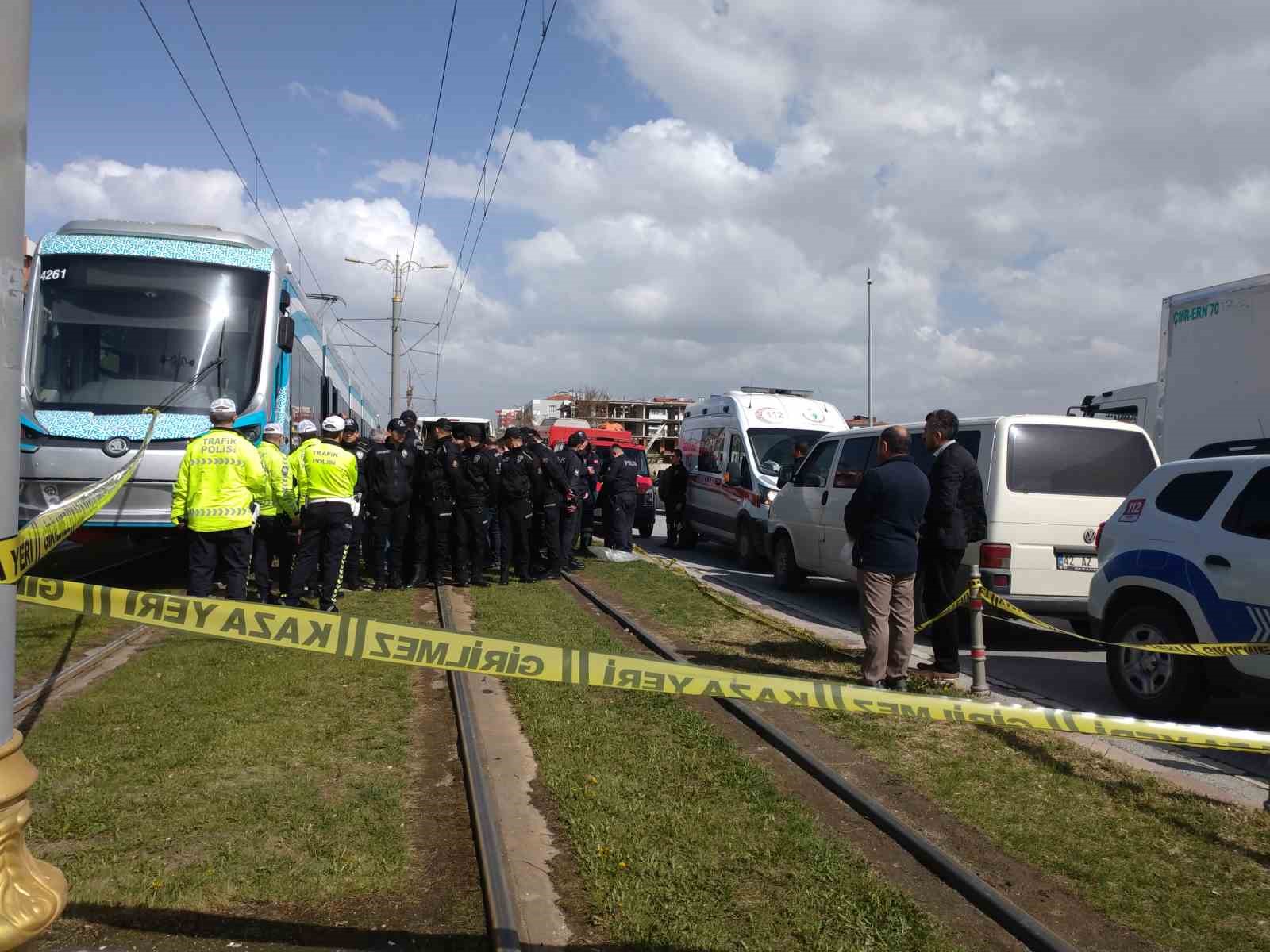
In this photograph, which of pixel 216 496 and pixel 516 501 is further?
pixel 516 501

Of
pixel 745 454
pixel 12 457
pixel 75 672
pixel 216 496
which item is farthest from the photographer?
pixel 745 454

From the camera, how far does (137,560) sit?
41.3 feet

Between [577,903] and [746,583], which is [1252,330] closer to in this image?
[746,583]

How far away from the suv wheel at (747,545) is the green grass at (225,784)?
7929 mm

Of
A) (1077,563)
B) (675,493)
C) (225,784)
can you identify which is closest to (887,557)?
(1077,563)

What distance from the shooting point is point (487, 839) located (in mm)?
4078

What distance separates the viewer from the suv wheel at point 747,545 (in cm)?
1413

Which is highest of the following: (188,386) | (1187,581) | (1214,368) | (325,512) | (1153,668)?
(1214,368)

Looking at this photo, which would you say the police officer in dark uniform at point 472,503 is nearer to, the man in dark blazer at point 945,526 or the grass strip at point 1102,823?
the man in dark blazer at point 945,526

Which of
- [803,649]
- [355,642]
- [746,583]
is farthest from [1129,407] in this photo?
[355,642]

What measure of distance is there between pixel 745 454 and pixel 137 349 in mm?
8046

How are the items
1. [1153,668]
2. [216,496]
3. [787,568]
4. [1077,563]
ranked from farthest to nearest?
1. [787,568]
2. [1077,563]
3. [216,496]
4. [1153,668]

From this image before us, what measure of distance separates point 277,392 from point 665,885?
827 centimetres

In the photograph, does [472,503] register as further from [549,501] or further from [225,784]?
[225,784]
